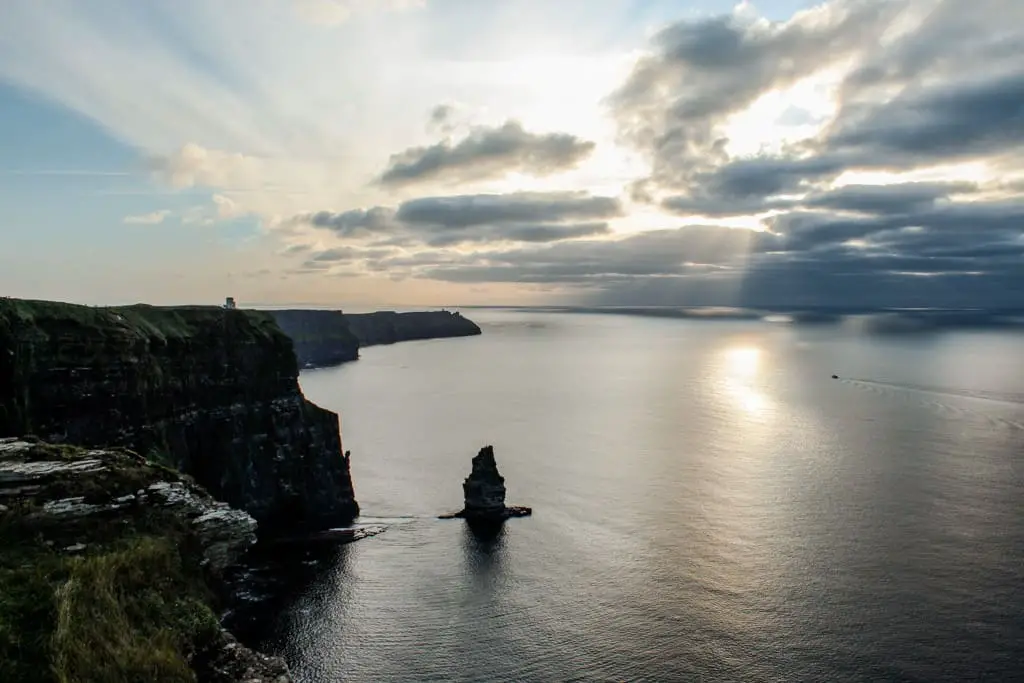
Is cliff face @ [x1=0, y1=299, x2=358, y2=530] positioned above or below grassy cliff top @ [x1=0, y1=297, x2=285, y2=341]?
below

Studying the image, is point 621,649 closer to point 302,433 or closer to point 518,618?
point 518,618

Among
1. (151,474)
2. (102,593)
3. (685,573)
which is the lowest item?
(685,573)

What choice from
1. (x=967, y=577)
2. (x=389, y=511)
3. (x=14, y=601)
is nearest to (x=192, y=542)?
(x=14, y=601)

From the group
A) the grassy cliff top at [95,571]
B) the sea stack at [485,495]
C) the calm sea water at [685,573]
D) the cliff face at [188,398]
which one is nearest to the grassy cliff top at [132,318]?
the cliff face at [188,398]

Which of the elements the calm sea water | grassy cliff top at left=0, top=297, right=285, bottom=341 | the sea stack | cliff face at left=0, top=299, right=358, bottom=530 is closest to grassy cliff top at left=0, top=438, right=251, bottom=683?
the calm sea water

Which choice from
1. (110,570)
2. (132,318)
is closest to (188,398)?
(132,318)

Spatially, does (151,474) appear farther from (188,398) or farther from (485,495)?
(485,495)

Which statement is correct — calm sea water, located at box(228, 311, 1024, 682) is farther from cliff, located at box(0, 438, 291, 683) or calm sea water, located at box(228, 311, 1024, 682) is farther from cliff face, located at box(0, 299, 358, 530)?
cliff, located at box(0, 438, 291, 683)
